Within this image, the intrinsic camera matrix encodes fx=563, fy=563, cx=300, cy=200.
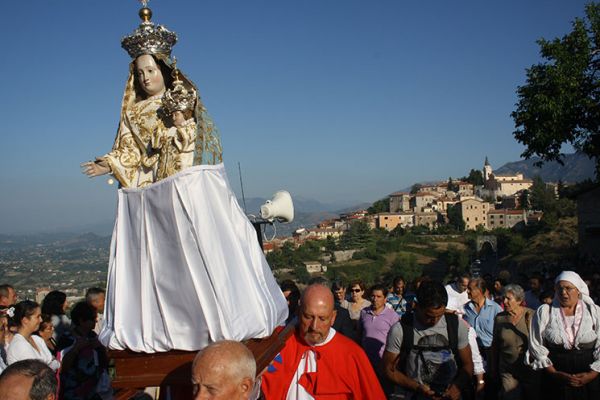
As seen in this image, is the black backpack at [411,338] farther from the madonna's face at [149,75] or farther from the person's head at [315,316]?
the madonna's face at [149,75]

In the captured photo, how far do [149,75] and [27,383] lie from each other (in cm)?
178

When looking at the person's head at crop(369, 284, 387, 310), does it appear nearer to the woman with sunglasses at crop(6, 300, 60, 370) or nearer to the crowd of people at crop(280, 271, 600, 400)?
the crowd of people at crop(280, 271, 600, 400)

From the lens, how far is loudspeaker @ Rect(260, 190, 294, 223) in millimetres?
4562

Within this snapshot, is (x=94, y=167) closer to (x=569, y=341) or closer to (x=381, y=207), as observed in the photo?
(x=569, y=341)

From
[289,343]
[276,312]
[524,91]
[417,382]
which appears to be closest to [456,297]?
[417,382]

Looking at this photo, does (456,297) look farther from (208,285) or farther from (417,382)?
(208,285)

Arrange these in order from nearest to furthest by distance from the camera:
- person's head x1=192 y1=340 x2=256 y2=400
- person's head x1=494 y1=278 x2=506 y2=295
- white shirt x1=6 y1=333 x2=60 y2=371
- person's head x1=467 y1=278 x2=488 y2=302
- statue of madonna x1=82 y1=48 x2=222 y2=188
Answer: person's head x1=192 y1=340 x2=256 y2=400, statue of madonna x1=82 y1=48 x2=222 y2=188, white shirt x1=6 y1=333 x2=60 y2=371, person's head x1=467 y1=278 x2=488 y2=302, person's head x1=494 y1=278 x2=506 y2=295

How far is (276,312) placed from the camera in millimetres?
2879

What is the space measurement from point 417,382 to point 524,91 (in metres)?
17.6

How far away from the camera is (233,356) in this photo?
233 centimetres

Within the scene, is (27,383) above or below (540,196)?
above

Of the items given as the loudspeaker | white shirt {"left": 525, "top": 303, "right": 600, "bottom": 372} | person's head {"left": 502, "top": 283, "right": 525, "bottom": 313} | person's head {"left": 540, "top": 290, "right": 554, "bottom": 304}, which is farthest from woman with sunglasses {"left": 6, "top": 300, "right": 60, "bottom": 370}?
person's head {"left": 540, "top": 290, "right": 554, "bottom": 304}

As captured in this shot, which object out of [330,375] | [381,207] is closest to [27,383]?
[330,375]

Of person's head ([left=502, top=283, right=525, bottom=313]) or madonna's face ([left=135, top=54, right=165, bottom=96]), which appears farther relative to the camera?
person's head ([left=502, top=283, right=525, bottom=313])
